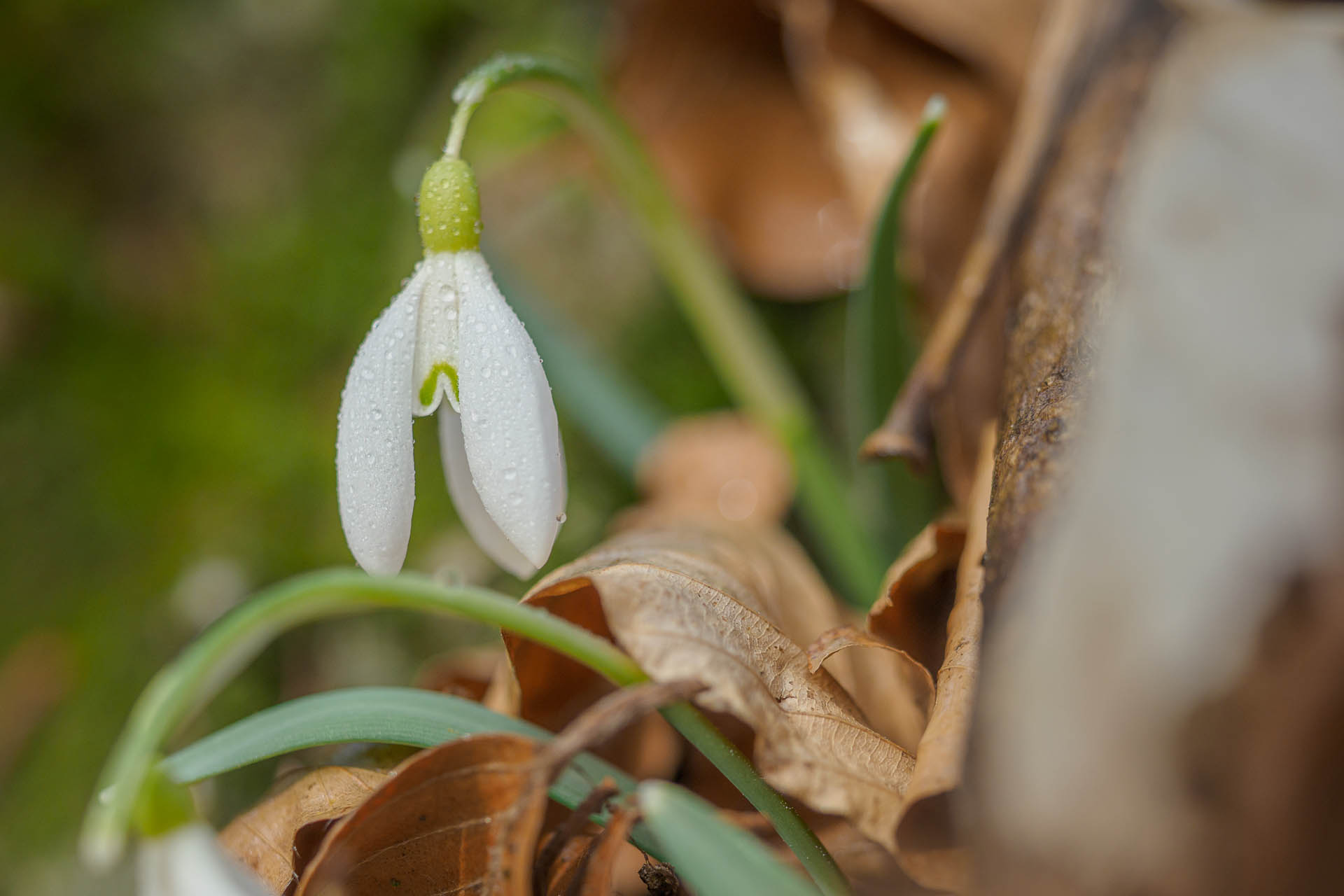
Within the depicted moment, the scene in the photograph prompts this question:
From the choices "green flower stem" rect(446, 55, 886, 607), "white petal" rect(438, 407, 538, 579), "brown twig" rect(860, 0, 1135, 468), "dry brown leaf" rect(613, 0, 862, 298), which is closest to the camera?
"white petal" rect(438, 407, 538, 579)

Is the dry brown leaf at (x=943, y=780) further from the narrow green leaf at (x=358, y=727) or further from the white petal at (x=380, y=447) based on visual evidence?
the white petal at (x=380, y=447)

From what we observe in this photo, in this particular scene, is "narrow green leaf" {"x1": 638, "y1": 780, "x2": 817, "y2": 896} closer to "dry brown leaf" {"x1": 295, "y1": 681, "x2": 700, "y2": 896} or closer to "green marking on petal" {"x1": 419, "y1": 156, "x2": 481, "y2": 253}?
"dry brown leaf" {"x1": 295, "y1": 681, "x2": 700, "y2": 896}

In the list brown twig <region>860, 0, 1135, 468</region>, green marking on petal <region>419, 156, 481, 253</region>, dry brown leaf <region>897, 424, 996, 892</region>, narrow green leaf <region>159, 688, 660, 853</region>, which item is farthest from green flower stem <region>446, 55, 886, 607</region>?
narrow green leaf <region>159, 688, 660, 853</region>

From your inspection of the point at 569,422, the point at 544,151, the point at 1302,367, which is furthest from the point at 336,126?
the point at 1302,367

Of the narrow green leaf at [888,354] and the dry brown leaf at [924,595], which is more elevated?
the narrow green leaf at [888,354]

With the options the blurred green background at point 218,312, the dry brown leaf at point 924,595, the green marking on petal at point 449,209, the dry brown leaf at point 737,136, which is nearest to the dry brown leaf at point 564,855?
the dry brown leaf at point 924,595

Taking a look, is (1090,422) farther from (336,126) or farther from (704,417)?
(336,126)
